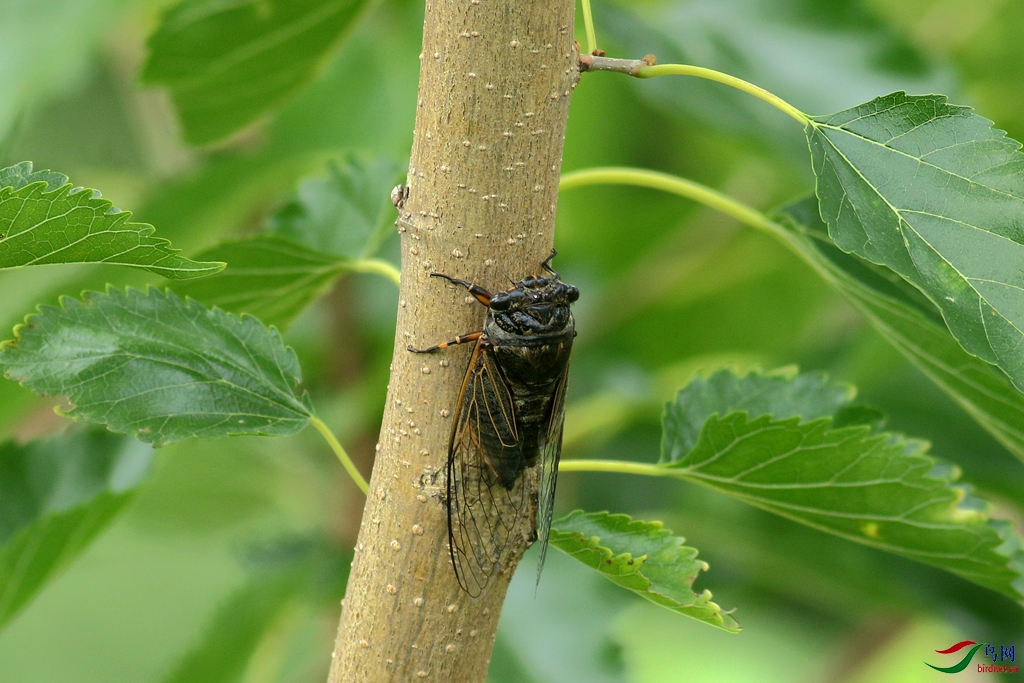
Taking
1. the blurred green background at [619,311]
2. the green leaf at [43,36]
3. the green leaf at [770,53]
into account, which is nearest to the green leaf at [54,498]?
the blurred green background at [619,311]

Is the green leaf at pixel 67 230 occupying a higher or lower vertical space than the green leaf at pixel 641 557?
higher

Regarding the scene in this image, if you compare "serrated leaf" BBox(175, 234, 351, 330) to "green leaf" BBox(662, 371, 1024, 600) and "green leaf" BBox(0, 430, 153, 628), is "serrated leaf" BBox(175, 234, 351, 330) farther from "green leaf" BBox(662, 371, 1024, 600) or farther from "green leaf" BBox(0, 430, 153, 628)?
"green leaf" BBox(662, 371, 1024, 600)

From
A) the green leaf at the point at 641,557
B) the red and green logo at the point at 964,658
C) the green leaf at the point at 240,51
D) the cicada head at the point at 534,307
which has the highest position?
the green leaf at the point at 240,51

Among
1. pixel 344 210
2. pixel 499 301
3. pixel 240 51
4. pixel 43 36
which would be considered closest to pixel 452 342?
pixel 499 301

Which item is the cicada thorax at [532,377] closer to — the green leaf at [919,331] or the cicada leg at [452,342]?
the cicada leg at [452,342]

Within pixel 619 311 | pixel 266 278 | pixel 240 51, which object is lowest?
pixel 266 278

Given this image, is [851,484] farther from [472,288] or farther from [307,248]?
[307,248]

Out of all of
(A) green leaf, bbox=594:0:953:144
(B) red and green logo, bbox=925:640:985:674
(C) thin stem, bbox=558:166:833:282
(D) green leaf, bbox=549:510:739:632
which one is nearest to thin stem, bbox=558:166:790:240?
(C) thin stem, bbox=558:166:833:282
